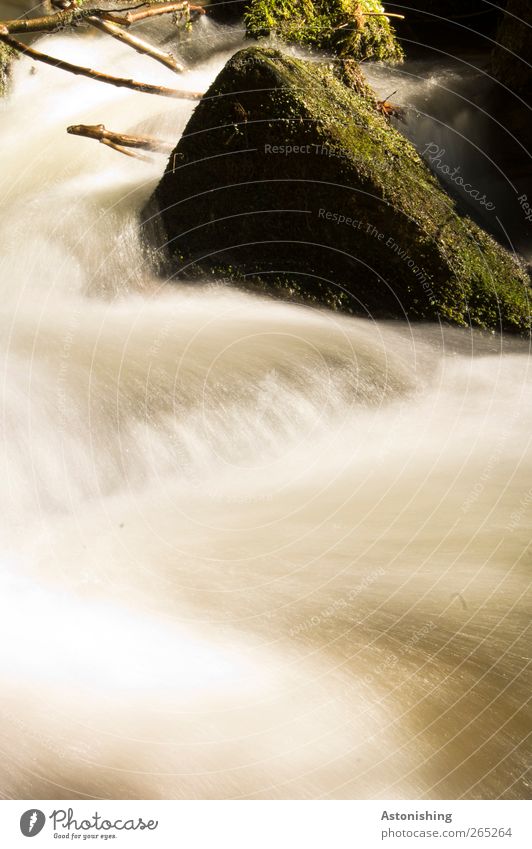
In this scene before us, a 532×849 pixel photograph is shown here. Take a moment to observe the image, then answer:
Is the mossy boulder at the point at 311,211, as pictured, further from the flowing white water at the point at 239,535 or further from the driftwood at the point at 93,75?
the driftwood at the point at 93,75

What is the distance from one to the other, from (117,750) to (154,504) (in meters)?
0.84

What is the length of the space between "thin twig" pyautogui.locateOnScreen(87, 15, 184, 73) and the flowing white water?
857mm

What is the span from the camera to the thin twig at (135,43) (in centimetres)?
405

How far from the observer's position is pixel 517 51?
13.1ft

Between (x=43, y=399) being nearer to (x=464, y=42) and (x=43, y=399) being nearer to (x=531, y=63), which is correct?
(x=531, y=63)

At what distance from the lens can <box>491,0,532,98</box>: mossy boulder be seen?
12.9 ft

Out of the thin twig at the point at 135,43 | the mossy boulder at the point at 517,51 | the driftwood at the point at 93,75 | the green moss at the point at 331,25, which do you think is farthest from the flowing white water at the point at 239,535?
the mossy boulder at the point at 517,51

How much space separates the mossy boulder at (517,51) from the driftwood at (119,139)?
6.14ft

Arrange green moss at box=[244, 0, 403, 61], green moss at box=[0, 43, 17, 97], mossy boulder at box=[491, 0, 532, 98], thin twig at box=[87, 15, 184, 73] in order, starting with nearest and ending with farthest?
green moss at box=[244, 0, 403, 61] < mossy boulder at box=[491, 0, 532, 98] < thin twig at box=[87, 15, 184, 73] < green moss at box=[0, 43, 17, 97]

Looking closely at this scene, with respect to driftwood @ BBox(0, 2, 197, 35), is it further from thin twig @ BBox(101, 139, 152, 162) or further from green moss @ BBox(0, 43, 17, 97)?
thin twig @ BBox(101, 139, 152, 162)

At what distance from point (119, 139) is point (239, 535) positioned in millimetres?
2313

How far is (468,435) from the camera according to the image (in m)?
2.80
